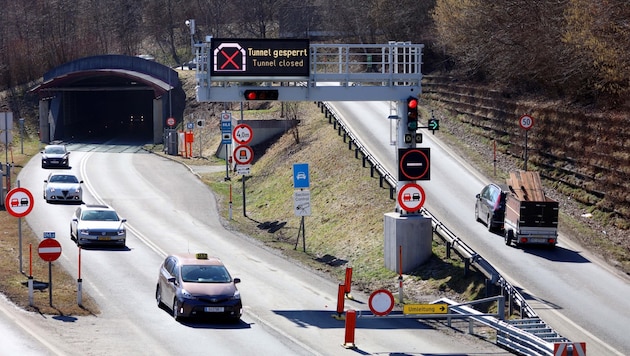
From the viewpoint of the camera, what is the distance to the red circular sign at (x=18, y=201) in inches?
975

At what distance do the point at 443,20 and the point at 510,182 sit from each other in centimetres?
2718

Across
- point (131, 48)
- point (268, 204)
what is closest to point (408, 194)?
point (268, 204)

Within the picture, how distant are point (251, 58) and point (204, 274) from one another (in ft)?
21.6

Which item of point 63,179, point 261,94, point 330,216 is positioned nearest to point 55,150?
point 63,179

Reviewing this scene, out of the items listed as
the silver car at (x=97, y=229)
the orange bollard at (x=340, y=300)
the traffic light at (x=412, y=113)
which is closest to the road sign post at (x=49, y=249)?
the orange bollard at (x=340, y=300)

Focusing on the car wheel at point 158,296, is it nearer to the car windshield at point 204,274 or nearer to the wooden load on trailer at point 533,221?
the car windshield at point 204,274

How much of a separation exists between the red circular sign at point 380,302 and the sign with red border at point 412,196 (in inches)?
236

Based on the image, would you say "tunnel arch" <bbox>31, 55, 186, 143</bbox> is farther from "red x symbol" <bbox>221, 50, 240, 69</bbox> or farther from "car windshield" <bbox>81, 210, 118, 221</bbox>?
"red x symbol" <bbox>221, 50, 240, 69</bbox>

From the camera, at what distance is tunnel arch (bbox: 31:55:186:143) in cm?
7425

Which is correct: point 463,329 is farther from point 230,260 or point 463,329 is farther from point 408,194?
point 230,260

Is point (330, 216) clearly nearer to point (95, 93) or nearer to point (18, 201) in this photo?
point (18, 201)

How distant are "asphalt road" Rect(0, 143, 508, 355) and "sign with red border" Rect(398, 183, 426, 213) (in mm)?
2875

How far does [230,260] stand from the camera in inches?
1213

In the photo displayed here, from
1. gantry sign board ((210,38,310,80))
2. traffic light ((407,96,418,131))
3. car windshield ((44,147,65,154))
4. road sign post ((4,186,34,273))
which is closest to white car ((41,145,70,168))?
car windshield ((44,147,65,154))
